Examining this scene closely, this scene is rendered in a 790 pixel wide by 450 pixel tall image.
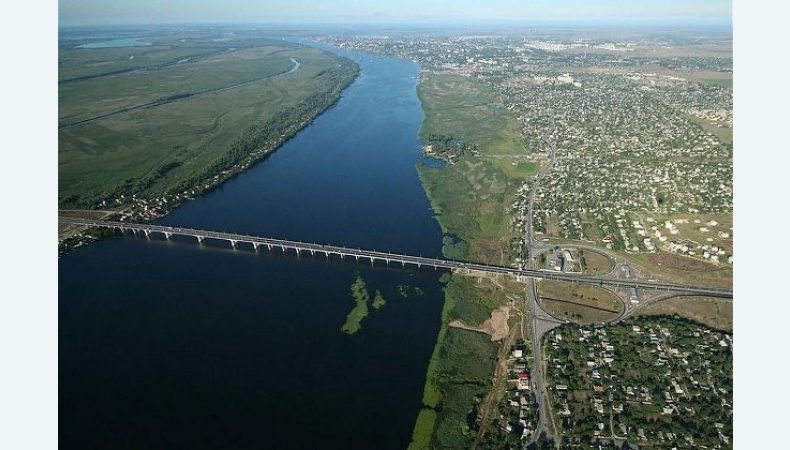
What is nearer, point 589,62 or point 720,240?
point 720,240

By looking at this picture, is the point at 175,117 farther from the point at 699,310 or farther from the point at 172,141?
the point at 699,310

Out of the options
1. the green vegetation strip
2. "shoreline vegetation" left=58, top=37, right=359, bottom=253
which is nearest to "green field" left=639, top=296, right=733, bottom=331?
the green vegetation strip

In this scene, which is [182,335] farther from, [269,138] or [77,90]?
[77,90]

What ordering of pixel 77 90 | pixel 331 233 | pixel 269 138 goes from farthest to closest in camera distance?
pixel 77 90 → pixel 269 138 → pixel 331 233

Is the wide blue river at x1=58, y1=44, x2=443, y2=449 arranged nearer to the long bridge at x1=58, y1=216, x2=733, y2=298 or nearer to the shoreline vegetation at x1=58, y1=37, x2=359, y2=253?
the long bridge at x1=58, y1=216, x2=733, y2=298

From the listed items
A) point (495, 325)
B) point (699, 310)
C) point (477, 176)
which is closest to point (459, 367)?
point (495, 325)

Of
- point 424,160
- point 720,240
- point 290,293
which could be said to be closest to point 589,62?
point 424,160
